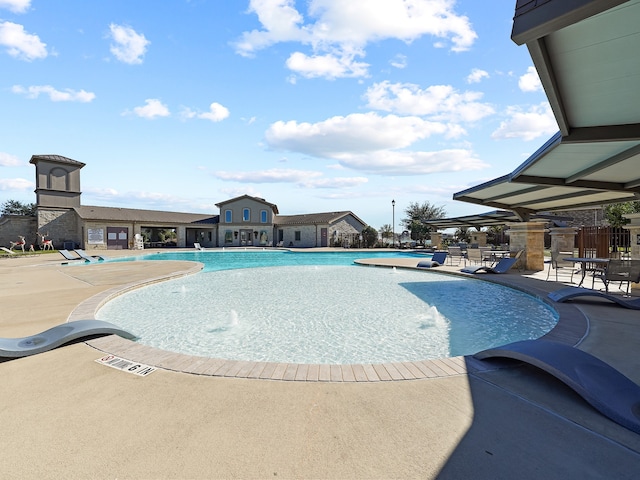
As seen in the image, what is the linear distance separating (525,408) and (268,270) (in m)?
14.2

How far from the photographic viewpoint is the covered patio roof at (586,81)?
2.45 metres

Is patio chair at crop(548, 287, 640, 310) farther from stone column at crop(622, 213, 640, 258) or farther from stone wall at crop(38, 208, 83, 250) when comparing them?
stone wall at crop(38, 208, 83, 250)

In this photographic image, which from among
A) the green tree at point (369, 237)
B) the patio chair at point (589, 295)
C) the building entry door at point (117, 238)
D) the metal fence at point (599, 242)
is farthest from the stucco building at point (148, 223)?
the patio chair at point (589, 295)

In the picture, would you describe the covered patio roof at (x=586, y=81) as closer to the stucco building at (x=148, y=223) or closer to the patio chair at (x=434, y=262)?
the patio chair at (x=434, y=262)

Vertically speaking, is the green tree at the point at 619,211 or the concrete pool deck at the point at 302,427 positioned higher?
the green tree at the point at 619,211

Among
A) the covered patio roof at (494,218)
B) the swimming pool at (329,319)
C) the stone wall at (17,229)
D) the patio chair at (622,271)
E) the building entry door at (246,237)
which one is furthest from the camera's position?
the building entry door at (246,237)

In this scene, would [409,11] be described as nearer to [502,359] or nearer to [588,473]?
[502,359]

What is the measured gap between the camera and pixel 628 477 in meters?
2.05

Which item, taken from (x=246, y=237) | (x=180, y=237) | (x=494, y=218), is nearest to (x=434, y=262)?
(x=494, y=218)

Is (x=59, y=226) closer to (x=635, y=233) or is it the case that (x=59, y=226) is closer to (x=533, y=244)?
(x=533, y=244)

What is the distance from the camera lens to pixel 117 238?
31.8m

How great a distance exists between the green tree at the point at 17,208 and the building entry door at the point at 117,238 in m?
30.5

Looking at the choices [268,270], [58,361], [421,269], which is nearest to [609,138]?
[58,361]

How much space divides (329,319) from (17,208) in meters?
65.6
